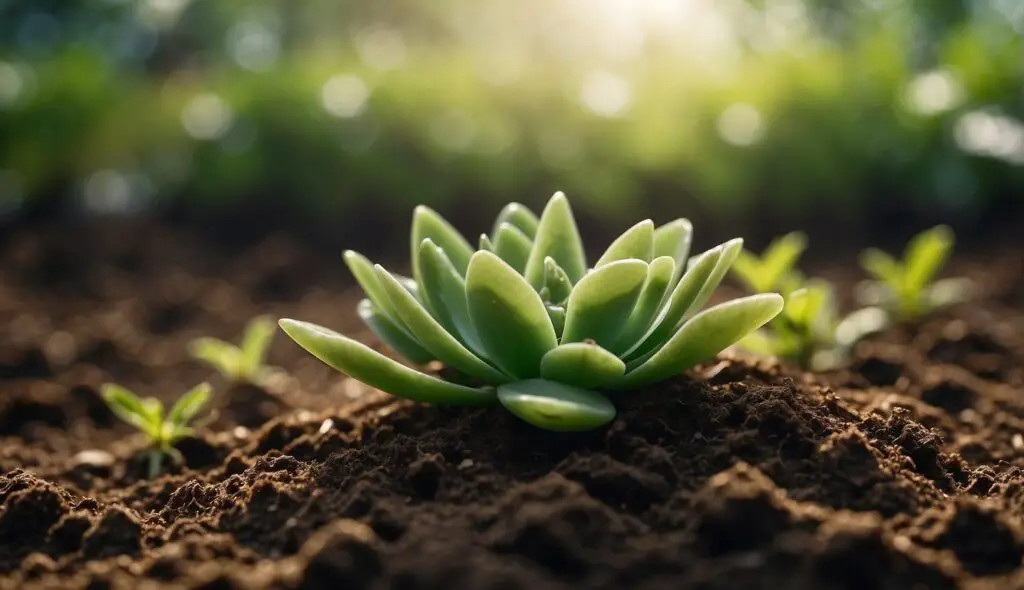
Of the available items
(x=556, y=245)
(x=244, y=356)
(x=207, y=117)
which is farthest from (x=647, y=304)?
(x=207, y=117)

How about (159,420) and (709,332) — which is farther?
(159,420)

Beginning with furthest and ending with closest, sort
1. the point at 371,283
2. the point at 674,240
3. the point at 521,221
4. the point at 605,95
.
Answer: the point at 605,95 → the point at 521,221 → the point at 674,240 → the point at 371,283

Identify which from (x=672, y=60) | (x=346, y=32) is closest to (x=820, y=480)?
(x=672, y=60)

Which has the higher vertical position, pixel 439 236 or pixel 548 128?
pixel 548 128

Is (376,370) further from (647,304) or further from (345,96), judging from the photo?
(345,96)

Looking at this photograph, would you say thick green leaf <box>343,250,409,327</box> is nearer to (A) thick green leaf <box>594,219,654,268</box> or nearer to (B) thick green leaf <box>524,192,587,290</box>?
(B) thick green leaf <box>524,192,587,290</box>

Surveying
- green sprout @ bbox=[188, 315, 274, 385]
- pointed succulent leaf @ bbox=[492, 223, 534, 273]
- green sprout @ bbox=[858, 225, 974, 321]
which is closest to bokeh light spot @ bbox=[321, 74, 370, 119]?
green sprout @ bbox=[188, 315, 274, 385]
